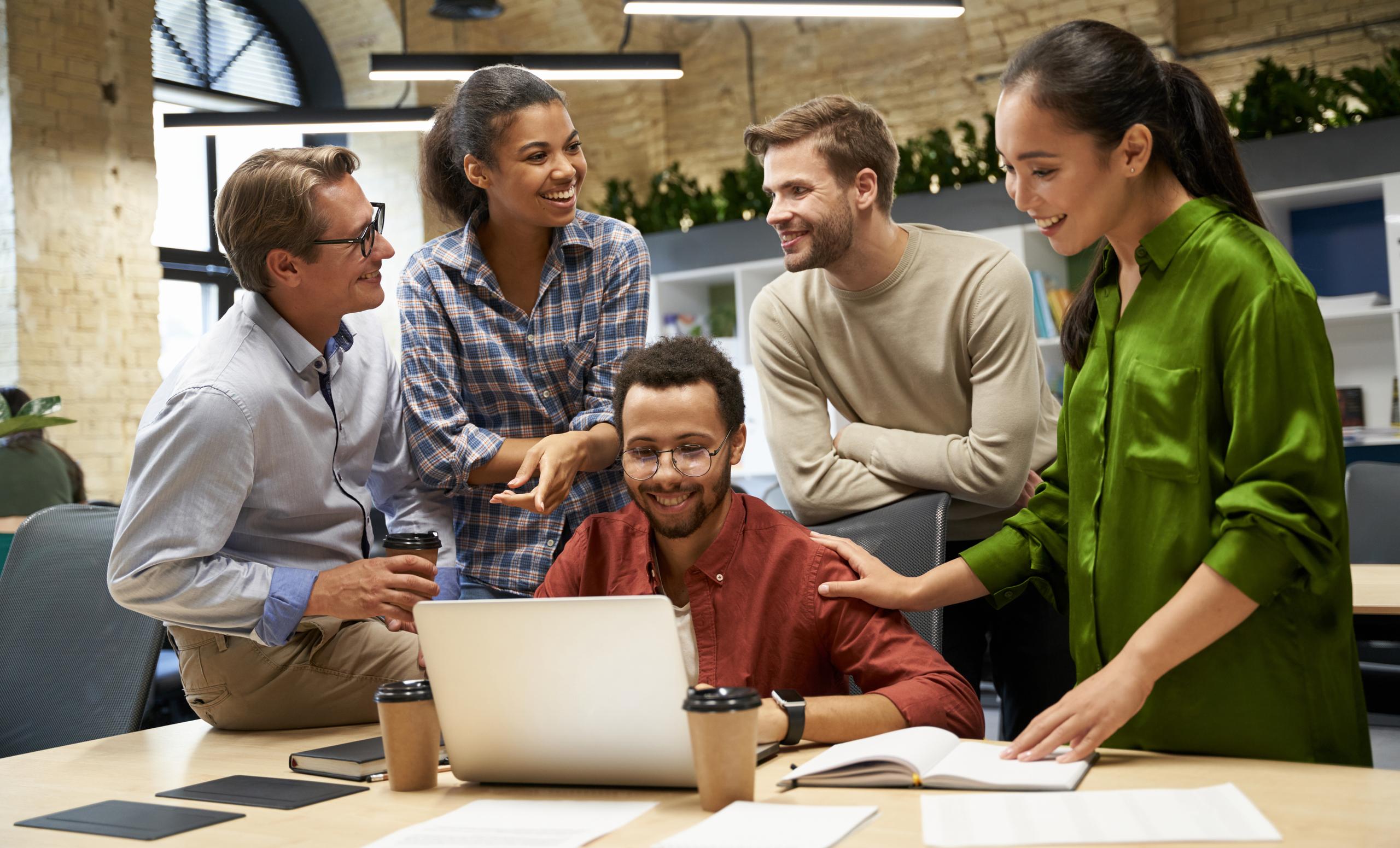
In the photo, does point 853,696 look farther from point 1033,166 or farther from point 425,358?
point 425,358

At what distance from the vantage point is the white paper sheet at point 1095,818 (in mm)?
1113

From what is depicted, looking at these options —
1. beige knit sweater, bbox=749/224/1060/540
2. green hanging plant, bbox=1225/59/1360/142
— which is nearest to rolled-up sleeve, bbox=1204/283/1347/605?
beige knit sweater, bbox=749/224/1060/540

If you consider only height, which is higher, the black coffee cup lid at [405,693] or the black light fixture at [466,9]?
the black light fixture at [466,9]

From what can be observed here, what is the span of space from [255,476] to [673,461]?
0.67 meters

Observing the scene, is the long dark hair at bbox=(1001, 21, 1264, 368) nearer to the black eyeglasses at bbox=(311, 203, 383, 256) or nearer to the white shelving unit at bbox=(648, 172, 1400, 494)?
the black eyeglasses at bbox=(311, 203, 383, 256)

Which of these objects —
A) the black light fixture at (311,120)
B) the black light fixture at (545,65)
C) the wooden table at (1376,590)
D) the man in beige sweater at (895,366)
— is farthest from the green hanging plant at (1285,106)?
the black light fixture at (311,120)

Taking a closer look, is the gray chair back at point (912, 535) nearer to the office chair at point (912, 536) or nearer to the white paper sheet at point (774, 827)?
the office chair at point (912, 536)

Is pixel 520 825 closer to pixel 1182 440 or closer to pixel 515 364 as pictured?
pixel 1182 440

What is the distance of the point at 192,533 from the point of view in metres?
1.82

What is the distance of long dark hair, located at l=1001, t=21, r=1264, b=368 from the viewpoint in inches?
60.0

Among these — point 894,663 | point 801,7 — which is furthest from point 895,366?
point 801,7

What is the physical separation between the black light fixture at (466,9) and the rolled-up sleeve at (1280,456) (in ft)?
22.1

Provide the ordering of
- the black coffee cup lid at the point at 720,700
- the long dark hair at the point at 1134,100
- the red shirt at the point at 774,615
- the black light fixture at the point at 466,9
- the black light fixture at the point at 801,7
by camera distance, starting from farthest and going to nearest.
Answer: the black light fixture at the point at 466,9
the black light fixture at the point at 801,7
the red shirt at the point at 774,615
the long dark hair at the point at 1134,100
the black coffee cup lid at the point at 720,700

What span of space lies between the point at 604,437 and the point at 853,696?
73 centimetres
